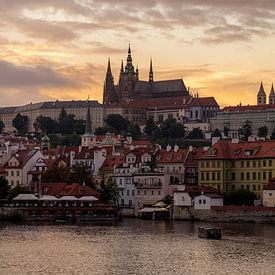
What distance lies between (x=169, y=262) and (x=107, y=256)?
13.9 ft

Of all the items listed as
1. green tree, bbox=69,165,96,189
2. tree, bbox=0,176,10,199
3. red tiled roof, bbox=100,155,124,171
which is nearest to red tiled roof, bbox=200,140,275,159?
red tiled roof, bbox=100,155,124,171

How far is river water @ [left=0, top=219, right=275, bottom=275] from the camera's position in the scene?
48.2 meters

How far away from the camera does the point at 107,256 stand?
53.3 m

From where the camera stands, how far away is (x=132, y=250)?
184ft

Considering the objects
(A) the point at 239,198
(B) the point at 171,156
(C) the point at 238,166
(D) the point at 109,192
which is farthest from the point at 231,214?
(B) the point at 171,156

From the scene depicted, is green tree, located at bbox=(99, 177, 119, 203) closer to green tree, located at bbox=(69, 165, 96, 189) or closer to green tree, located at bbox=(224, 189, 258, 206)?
green tree, located at bbox=(69, 165, 96, 189)

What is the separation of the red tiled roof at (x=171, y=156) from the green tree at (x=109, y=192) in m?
9.79

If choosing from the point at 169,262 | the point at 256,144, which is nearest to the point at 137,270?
the point at 169,262

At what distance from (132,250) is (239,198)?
32.9m

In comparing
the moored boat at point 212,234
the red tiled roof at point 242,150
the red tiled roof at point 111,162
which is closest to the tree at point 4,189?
the red tiled roof at point 111,162

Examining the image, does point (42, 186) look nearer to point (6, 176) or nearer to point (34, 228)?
point (6, 176)

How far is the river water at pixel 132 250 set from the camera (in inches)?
1897

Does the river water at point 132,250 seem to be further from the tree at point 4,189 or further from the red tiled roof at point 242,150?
the red tiled roof at point 242,150

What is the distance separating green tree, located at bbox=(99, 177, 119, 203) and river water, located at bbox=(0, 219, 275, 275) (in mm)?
14847
